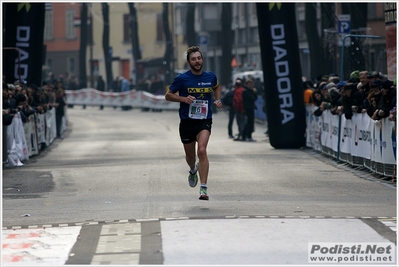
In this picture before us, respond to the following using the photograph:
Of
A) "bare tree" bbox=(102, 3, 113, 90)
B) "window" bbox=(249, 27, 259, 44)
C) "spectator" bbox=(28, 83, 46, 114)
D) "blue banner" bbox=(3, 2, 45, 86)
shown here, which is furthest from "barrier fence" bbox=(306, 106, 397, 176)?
"bare tree" bbox=(102, 3, 113, 90)

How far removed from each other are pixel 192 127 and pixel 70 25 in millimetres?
89067

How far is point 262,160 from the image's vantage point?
20203 millimetres

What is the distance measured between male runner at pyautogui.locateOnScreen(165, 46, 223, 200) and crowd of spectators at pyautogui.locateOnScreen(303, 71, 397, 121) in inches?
152

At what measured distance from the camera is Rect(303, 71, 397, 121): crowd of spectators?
15789mm

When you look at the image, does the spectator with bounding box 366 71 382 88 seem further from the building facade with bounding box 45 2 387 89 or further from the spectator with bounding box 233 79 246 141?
the building facade with bounding box 45 2 387 89

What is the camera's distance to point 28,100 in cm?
2383

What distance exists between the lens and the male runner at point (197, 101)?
40.3 feet

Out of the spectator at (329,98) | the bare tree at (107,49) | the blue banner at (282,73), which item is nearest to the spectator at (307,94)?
the blue banner at (282,73)

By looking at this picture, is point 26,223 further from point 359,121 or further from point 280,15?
point 280,15

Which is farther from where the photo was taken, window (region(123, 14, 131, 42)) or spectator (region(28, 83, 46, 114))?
window (region(123, 14, 131, 42))

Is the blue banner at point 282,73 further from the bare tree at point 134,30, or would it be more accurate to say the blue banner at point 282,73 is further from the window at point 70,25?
the window at point 70,25

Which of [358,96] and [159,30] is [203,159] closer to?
[358,96]

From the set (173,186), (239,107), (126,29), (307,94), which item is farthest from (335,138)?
(126,29)


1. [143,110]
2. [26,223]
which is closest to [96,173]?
[26,223]
